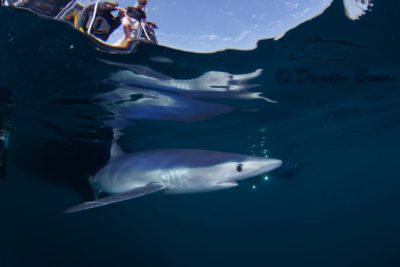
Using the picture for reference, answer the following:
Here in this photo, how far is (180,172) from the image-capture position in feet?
15.5

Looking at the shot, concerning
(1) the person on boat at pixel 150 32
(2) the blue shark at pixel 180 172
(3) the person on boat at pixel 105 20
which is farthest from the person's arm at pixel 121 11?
(2) the blue shark at pixel 180 172

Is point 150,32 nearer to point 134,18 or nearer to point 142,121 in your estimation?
point 134,18

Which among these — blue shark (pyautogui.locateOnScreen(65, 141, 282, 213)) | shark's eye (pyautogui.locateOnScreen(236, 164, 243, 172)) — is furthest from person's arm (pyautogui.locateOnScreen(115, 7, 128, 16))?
shark's eye (pyautogui.locateOnScreen(236, 164, 243, 172))

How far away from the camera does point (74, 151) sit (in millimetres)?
15773

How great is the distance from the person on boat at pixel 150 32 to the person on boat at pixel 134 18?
11cm

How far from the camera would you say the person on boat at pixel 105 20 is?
4.96 m

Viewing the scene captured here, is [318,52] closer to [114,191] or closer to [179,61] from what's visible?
[179,61]

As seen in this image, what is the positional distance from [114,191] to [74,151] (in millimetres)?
10947

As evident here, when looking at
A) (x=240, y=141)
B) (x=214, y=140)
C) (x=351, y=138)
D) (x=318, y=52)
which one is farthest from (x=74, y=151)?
(x=351, y=138)

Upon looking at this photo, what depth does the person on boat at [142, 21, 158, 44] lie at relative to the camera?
5586 millimetres

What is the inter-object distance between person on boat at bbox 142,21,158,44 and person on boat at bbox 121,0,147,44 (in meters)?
0.11

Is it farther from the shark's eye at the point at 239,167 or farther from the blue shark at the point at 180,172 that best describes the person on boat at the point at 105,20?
the shark's eye at the point at 239,167

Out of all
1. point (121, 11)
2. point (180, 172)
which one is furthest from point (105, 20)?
point (180, 172)

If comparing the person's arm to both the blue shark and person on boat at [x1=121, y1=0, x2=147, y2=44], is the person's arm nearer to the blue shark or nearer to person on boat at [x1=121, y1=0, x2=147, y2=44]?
person on boat at [x1=121, y1=0, x2=147, y2=44]
